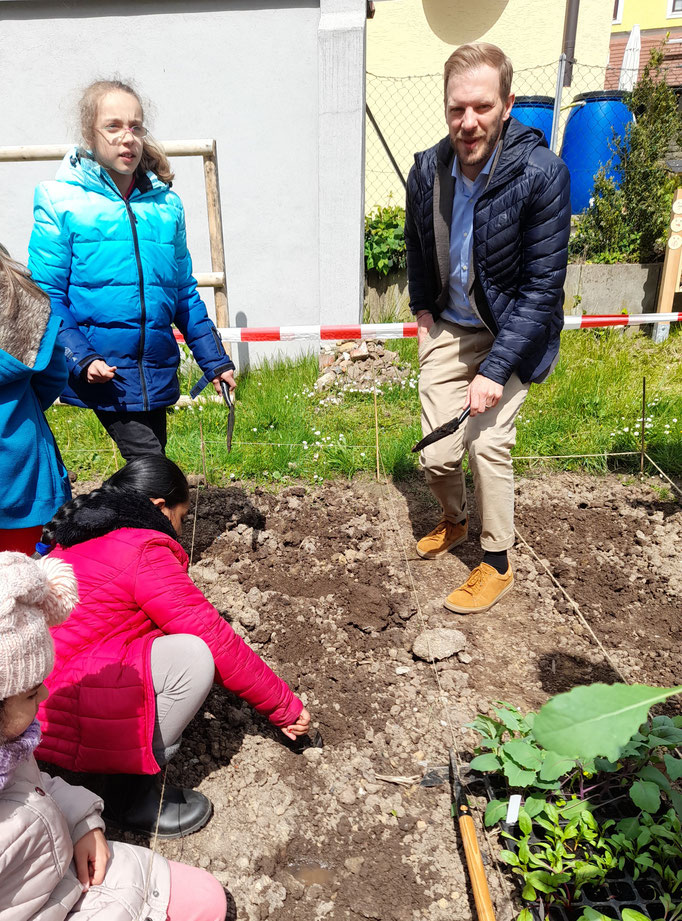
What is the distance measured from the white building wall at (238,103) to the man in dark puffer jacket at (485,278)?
2719 millimetres

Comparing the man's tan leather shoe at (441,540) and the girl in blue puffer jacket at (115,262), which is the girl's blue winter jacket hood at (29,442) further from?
the man's tan leather shoe at (441,540)

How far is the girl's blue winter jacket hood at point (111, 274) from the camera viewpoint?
2.60m

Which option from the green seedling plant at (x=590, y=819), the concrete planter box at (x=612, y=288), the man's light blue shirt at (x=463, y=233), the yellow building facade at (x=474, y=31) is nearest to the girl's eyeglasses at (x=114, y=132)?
the man's light blue shirt at (x=463, y=233)

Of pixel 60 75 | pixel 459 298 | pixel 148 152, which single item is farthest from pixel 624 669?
pixel 60 75

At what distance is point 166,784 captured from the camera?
2.12 m

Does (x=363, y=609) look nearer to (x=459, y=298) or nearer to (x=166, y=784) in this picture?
(x=166, y=784)

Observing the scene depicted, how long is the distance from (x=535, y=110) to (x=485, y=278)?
246 inches

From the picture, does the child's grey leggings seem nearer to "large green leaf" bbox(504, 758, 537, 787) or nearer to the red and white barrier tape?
"large green leaf" bbox(504, 758, 537, 787)

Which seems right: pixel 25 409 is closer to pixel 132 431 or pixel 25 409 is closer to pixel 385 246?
pixel 132 431

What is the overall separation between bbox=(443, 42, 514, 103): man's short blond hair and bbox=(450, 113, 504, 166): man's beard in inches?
3.9

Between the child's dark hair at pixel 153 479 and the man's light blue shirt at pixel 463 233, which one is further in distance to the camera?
the man's light blue shirt at pixel 463 233

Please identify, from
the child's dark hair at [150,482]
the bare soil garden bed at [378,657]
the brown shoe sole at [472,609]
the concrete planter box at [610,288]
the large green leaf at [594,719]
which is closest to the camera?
the large green leaf at [594,719]

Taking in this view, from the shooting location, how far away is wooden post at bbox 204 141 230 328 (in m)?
4.83

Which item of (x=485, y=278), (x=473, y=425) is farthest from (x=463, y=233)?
(x=473, y=425)
